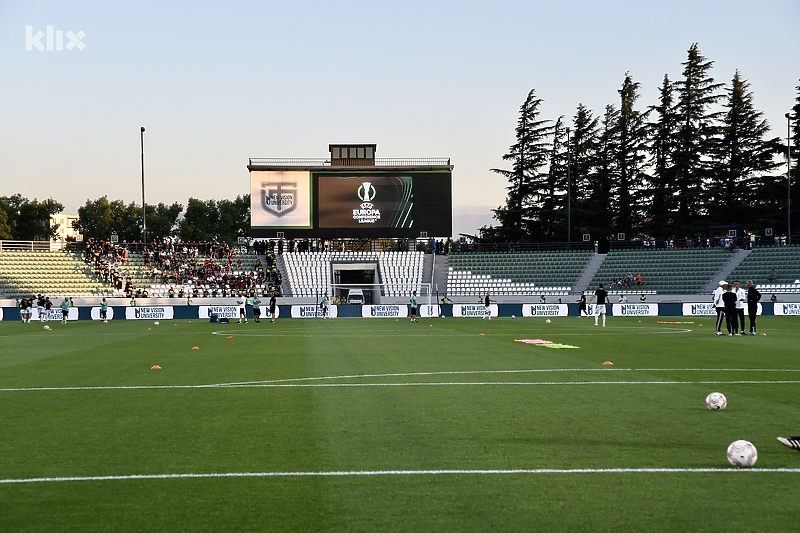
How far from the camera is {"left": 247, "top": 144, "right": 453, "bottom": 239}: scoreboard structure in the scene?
62.3m

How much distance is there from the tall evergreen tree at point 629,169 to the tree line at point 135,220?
52.8 metres

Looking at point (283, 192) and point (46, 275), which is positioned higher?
point (283, 192)

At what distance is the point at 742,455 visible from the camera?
318 inches

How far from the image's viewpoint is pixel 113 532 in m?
6.29

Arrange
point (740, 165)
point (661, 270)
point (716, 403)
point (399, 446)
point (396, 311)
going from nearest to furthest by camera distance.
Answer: point (399, 446), point (716, 403), point (396, 311), point (661, 270), point (740, 165)

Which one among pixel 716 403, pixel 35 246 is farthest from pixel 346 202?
pixel 716 403

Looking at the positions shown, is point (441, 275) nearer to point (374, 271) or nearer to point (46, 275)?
point (374, 271)

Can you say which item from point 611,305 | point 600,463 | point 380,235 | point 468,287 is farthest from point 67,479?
point 468,287

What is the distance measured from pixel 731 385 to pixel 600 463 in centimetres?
737

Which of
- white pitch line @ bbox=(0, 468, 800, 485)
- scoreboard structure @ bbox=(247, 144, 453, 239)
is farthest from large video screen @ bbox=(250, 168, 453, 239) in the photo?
white pitch line @ bbox=(0, 468, 800, 485)

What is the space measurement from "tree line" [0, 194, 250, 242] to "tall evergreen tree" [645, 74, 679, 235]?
56.6 m

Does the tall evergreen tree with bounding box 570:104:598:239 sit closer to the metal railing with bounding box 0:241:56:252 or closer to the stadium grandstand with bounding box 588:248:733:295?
the stadium grandstand with bounding box 588:248:733:295

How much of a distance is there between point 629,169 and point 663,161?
366cm

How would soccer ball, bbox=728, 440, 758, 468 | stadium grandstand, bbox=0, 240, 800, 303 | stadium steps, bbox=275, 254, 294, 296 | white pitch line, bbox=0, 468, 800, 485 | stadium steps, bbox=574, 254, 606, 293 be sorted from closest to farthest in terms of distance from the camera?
white pitch line, bbox=0, 468, 800, 485 < soccer ball, bbox=728, 440, 758, 468 < stadium grandstand, bbox=0, 240, 800, 303 < stadium steps, bbox=275, 254, 294, 296 < stadium steps, bbox=574, 254, 606, 293
